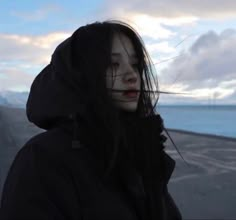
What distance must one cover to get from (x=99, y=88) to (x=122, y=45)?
0.83ft

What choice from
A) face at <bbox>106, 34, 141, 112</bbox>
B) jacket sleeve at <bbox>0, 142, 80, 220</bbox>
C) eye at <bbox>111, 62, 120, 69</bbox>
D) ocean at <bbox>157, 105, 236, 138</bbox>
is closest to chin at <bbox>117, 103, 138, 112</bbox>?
face at <bbox>106, 34, 141, 112</bbox>

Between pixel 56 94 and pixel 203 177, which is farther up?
pixel 56 94

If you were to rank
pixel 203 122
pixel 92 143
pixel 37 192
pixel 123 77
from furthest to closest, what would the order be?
pixel 203 122 → pixel 123 77 → pixel 92 143 → pixel 37 192

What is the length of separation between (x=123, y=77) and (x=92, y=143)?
0.28 meters

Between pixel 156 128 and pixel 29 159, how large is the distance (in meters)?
0.55

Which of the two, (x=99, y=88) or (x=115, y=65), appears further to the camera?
(x=115, y=65)

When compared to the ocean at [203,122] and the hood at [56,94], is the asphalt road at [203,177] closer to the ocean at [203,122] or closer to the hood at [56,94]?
the ocean at [203,122]

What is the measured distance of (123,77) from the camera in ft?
6.42

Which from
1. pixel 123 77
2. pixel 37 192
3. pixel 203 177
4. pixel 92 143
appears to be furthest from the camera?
pixel 203 177

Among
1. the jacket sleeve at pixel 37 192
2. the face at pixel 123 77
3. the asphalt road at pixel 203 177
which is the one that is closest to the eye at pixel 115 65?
the face at pixel 123 77

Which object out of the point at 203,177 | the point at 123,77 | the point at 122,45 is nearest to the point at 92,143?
the point at 123,77

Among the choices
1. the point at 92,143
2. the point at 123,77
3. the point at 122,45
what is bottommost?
the point at 92,143

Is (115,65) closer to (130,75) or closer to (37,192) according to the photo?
(130,75)

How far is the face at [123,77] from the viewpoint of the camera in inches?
76.0
